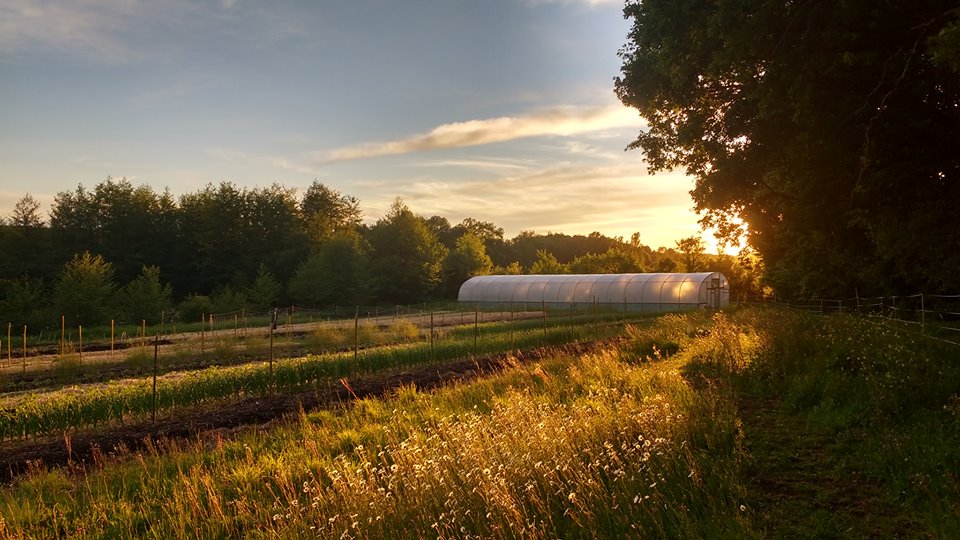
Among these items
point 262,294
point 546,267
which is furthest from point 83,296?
point 546,267

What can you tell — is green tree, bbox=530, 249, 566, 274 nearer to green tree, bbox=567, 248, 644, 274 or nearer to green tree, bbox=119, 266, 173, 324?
green tree, bbox=567, 248, 644, 274

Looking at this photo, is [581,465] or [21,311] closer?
[581,465]

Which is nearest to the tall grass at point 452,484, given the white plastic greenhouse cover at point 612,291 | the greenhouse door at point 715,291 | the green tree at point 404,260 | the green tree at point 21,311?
the white plastic greenhouse cover at point 612,291

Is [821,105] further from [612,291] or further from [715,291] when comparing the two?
[612,291]

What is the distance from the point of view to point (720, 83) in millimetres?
14617

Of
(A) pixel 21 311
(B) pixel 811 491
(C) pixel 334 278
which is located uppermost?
(C) pixel 334 278

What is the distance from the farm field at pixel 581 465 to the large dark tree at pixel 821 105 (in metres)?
3.87

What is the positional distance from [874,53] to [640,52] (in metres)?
7.28

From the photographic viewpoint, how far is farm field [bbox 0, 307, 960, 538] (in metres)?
4.85

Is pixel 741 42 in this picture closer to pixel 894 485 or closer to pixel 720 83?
pixel 720 83

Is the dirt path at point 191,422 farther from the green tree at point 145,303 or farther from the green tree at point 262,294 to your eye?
the green tree at point 262,294

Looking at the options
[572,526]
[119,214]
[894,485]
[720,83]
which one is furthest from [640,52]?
[119,214]

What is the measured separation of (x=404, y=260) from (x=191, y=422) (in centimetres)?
5352

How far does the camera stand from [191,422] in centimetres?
1102
